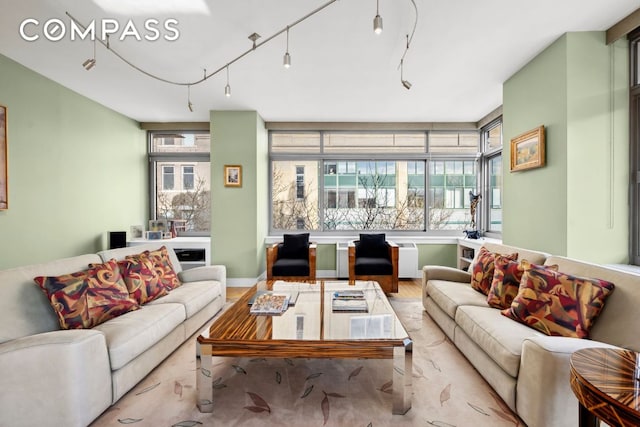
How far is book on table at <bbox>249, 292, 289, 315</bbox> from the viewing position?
7.42ft

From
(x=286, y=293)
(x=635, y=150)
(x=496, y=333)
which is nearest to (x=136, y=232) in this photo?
(x=286, y=293)

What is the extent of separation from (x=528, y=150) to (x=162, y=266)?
398 cm

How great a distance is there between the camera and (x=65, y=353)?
152 cm

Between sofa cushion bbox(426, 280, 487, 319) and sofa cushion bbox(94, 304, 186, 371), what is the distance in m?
2.32

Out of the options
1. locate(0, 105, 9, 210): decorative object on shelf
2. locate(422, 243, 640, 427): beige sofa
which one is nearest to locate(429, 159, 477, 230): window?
locate(422, 243, 640, 427): beige sofa

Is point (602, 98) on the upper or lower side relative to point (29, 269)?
upper

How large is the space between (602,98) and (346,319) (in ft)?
9.83

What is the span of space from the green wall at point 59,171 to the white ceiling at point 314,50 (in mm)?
291

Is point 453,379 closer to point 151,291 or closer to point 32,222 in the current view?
point 151,291

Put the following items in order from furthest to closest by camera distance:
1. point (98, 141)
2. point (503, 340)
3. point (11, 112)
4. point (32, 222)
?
point (98, 141), point (32, 222), point (11, 112), point (503, 340)

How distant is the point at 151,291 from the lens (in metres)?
2.59

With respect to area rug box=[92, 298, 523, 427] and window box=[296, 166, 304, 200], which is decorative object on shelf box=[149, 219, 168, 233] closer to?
window box=[296, 166, 304, 200]

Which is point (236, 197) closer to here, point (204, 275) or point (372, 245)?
point (204, 275)

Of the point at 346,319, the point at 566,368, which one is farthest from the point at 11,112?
the point at 566,368
